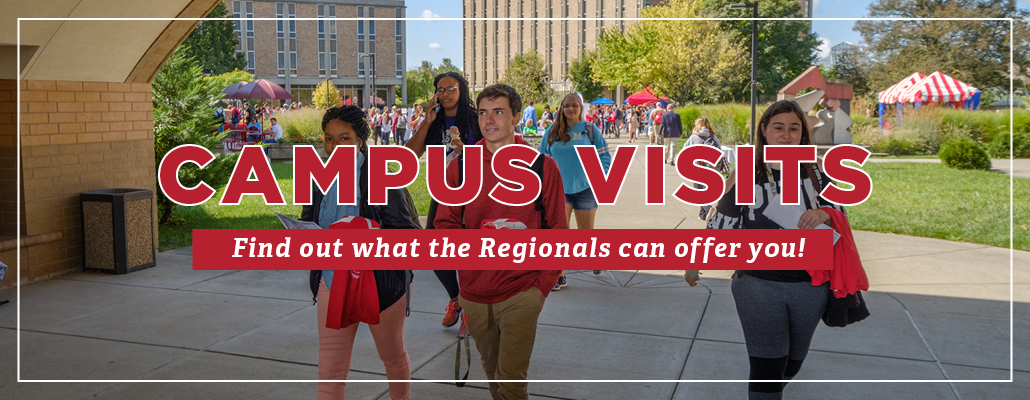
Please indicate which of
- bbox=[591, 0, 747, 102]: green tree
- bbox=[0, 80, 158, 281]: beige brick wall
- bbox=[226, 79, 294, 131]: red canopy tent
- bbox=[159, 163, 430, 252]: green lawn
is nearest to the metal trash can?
bbox=[0, 80, 158, 281]: beige brick wall

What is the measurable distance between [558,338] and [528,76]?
58637mm

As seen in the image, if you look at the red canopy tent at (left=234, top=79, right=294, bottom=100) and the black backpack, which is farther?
the red canopy tent at (left=234, top=79, right=294, bottom=100)

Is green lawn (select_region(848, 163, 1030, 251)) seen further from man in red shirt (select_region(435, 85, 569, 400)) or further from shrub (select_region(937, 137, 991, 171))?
man in red shirt (select_region(435, 85, 569, 400))

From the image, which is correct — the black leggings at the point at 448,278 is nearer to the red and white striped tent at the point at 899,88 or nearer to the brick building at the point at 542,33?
the red and white striped tent at the point at 899,88

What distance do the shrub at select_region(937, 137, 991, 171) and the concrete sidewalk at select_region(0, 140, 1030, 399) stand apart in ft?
37.8

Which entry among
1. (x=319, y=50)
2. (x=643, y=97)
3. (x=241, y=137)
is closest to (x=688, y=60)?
(x=643, y=97)

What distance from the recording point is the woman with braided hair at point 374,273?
133 inches

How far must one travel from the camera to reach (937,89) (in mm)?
25328

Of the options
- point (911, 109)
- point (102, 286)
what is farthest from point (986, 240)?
point (911, 109)

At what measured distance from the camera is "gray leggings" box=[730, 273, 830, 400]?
3.33 metres

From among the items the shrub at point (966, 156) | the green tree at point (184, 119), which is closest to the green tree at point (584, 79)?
the shrub at point (966, 156)

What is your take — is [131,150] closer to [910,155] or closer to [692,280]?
[692,280]

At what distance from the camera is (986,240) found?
930 centimetres

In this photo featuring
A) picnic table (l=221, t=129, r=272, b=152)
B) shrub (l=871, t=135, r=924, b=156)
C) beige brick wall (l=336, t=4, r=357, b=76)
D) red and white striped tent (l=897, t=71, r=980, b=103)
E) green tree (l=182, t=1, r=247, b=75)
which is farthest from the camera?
beige brick wall (l=336, t=4, r=357, b=76)
